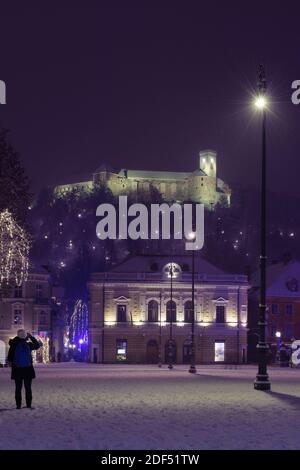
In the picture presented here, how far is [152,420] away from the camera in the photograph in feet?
55.0

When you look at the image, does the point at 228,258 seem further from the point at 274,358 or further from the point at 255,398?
the point at 255,398

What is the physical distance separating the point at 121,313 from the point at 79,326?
2327cm

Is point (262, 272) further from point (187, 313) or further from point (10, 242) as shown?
point (187, 313)

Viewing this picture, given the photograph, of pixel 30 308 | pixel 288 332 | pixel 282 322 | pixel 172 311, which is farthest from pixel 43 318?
pixel 288 332

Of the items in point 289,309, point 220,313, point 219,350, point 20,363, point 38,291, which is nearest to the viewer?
point 20,363

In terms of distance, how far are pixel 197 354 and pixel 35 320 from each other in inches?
783

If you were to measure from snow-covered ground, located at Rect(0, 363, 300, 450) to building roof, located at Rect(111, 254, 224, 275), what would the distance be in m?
57.1

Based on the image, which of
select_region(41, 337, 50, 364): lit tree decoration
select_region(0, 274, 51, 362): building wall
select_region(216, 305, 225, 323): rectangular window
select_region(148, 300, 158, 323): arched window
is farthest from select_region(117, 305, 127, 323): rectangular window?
select_region(0, 274, 51, 362): building wall

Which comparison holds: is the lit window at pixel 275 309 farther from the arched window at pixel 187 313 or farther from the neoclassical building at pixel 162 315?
the arched window at pixel 187 313

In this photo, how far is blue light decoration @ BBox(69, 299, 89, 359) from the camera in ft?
319

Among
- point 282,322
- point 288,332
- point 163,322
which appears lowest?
point 288,332

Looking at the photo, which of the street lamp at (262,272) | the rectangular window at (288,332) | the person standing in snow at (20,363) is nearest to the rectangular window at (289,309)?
the rectangular window at (288,332)

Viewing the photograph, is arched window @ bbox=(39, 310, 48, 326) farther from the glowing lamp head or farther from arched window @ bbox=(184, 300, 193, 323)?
the glowing lamp head

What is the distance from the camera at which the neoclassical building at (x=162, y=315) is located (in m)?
79.9
